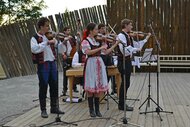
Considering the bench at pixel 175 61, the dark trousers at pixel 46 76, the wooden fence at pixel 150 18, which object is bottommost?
the bench at pixel 175 61

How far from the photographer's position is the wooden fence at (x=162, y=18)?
43.0ft

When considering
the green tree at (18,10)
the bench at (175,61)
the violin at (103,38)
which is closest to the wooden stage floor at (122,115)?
the violin at (103,38)

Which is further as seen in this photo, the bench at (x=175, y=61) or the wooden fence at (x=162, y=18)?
the wooden fence at (x=162, y=18)

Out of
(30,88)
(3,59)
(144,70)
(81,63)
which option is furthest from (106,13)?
(81,63)

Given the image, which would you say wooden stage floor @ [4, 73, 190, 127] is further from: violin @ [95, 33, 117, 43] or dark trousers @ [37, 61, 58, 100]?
violin @ [95, 33, 117, 43]

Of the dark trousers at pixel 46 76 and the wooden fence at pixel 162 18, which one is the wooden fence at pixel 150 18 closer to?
the wooden fence at pixel 162 18

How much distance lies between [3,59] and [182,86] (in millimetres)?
5795

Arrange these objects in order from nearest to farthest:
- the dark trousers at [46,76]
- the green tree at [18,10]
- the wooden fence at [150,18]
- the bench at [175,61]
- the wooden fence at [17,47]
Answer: the dark trousers at [46,76] → the wooden fence at [17,47] → the bench at [175,61] → the wooden fence at [150,18] → the green tree at [18,10]

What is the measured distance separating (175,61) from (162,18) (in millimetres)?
1756

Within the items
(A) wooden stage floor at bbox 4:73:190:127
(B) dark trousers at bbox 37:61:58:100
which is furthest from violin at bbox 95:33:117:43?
(A) wooden stage floor at bbox 4:73:190:127

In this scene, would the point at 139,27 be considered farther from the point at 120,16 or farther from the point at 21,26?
the point at 21,26

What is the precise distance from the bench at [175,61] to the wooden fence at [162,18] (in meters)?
0.18

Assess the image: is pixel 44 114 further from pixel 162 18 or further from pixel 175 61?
pixel 162 18

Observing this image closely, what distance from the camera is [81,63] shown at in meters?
7.53
